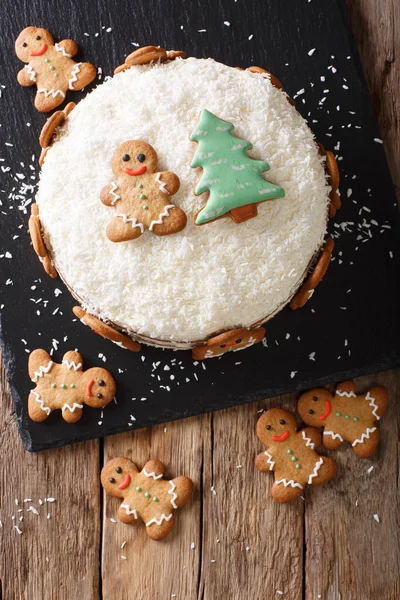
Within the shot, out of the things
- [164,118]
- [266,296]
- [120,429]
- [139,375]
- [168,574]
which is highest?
[164,118]

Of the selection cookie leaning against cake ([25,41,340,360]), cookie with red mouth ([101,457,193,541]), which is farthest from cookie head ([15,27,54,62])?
cookie with red mouth ([101,457,193,541])

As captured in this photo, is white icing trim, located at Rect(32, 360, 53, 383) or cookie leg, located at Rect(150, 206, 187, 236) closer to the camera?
cookie leg, located at Rect(150, 206, 187, 236)

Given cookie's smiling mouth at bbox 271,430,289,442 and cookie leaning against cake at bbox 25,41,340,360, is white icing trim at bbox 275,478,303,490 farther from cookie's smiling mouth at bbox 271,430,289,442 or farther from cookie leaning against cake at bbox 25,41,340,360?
cookie leaning against cake at bbox 25,41,340,360

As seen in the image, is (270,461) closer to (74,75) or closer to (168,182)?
(168,182)

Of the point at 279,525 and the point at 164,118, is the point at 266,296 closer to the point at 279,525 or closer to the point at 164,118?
the point at 164,118

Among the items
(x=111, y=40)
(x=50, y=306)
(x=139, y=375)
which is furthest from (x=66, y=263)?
(x=111, y=40)

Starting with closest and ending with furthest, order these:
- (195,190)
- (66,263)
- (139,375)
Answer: (195,190) < (66,263) < (139,375)

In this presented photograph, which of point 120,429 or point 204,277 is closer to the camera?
point 204,277
